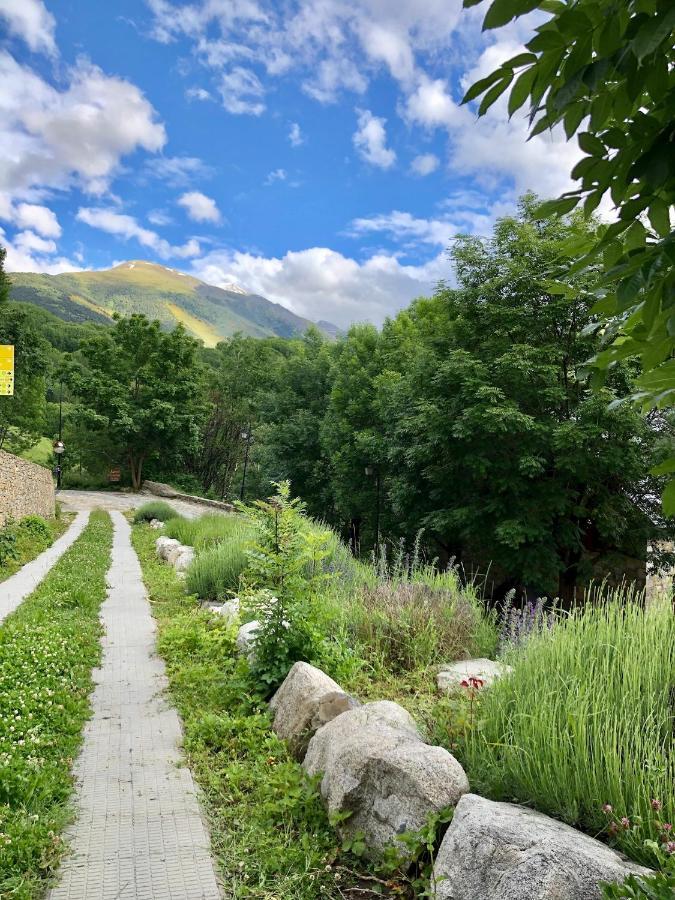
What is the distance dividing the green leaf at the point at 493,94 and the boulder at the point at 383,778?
2.53 m

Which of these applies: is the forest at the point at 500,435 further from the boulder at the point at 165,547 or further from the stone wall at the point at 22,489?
the stone wall at the point at 22,489

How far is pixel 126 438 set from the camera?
124ft

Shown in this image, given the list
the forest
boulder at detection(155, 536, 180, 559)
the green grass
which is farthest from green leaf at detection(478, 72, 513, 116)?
boulder at detection(155, 536, 180, 559)

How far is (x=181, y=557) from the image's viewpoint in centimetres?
1120

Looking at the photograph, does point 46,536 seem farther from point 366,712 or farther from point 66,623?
point 366,712

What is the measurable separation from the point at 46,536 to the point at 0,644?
1117 centimetres

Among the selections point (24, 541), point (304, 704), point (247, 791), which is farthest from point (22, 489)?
point (247, 791)

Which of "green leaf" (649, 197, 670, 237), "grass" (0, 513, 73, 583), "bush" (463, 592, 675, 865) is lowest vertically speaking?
"grass" (0, 513, 73, 583)

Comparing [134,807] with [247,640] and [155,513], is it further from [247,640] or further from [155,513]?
[155,513]

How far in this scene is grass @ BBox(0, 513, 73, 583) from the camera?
1108 cm

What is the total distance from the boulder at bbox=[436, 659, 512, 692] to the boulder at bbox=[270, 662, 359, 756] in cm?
73

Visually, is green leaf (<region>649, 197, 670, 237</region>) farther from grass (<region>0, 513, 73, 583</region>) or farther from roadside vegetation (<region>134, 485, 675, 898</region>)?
grass (<region>0, 513, 73, 583</region>)

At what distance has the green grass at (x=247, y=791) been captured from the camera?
262 cm

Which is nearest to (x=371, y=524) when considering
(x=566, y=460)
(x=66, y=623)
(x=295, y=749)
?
(x=566, y=460)
